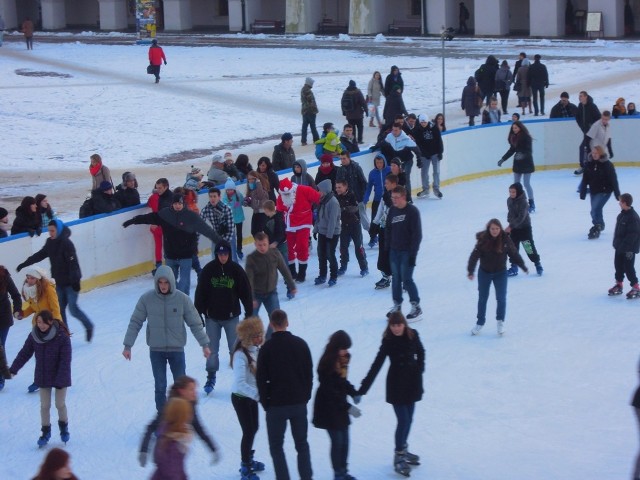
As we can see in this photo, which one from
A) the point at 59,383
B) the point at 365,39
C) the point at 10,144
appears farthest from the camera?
the point at 365,39

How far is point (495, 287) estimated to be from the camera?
11.1 m

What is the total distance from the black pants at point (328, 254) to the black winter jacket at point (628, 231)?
123 inches

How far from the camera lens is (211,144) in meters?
23.6

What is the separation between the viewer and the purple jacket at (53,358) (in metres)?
8.55

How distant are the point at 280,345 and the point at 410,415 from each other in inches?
48.2

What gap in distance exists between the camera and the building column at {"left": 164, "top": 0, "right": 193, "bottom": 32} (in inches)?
1992

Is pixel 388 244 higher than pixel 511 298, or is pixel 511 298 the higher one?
pixel 388 244

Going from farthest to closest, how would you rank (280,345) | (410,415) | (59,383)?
(59,383) → (410,415) → (280,345)

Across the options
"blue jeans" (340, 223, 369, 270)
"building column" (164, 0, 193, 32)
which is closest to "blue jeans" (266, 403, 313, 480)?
"blue jeans" (340, 223, 369, 270)

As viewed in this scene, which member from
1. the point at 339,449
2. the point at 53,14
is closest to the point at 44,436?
the point at 339,449

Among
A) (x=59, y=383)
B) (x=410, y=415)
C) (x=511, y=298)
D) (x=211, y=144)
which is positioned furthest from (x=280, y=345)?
(x=211, y=144)

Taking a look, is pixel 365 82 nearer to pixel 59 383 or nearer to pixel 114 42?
pixel 114 42

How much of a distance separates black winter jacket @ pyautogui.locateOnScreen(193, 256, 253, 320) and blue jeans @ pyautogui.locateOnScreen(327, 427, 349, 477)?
6.88 feet

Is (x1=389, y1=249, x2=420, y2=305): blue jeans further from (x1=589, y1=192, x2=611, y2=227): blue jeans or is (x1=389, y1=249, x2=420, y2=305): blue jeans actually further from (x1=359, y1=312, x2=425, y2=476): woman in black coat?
(x1=589, y1=192, x2=611, y2=227): blue jeans
